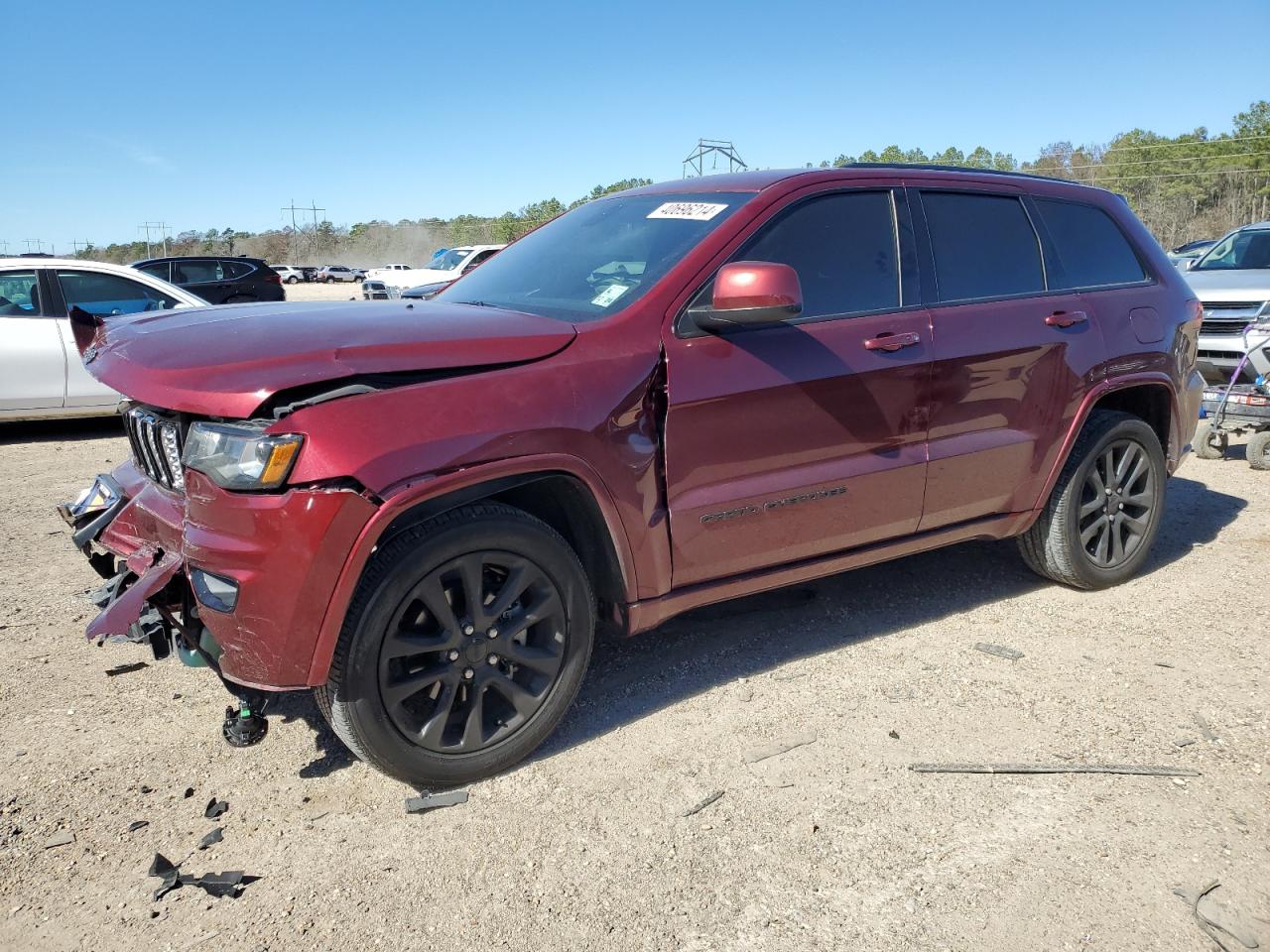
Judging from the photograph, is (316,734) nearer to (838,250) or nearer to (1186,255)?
(838,250)

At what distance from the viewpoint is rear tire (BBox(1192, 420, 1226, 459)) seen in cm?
774

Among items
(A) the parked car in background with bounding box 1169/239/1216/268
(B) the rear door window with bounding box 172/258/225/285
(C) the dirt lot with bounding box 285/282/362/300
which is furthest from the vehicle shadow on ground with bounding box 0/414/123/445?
(C) the dirt lot with bounding box 285/282/362/300

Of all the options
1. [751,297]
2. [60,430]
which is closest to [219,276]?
[60,430]

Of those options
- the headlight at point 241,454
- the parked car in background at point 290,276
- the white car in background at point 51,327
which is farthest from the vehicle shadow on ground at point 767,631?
the parked car in background at point 290,276

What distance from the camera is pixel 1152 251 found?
190 inches

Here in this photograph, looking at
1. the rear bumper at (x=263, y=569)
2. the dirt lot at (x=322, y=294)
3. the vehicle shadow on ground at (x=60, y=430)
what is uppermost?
the rear bumper at (x=263, y=569)

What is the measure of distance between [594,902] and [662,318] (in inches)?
71.1

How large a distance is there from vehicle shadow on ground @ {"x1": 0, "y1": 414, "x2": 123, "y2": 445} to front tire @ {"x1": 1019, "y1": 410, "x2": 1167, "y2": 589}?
848 cm

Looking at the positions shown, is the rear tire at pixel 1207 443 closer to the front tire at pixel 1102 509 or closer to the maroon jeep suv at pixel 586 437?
the front tire at pixel 1102 509

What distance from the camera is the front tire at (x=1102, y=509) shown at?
14.7 ft

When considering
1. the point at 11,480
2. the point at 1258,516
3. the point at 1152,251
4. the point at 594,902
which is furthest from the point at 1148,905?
the point at 11,480

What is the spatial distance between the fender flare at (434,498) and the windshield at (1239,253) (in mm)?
9627

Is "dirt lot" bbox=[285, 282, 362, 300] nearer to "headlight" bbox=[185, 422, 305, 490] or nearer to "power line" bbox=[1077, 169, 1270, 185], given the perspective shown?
"headlight" bbox=[185, 422, 305, 490]

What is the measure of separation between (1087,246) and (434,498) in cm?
349
